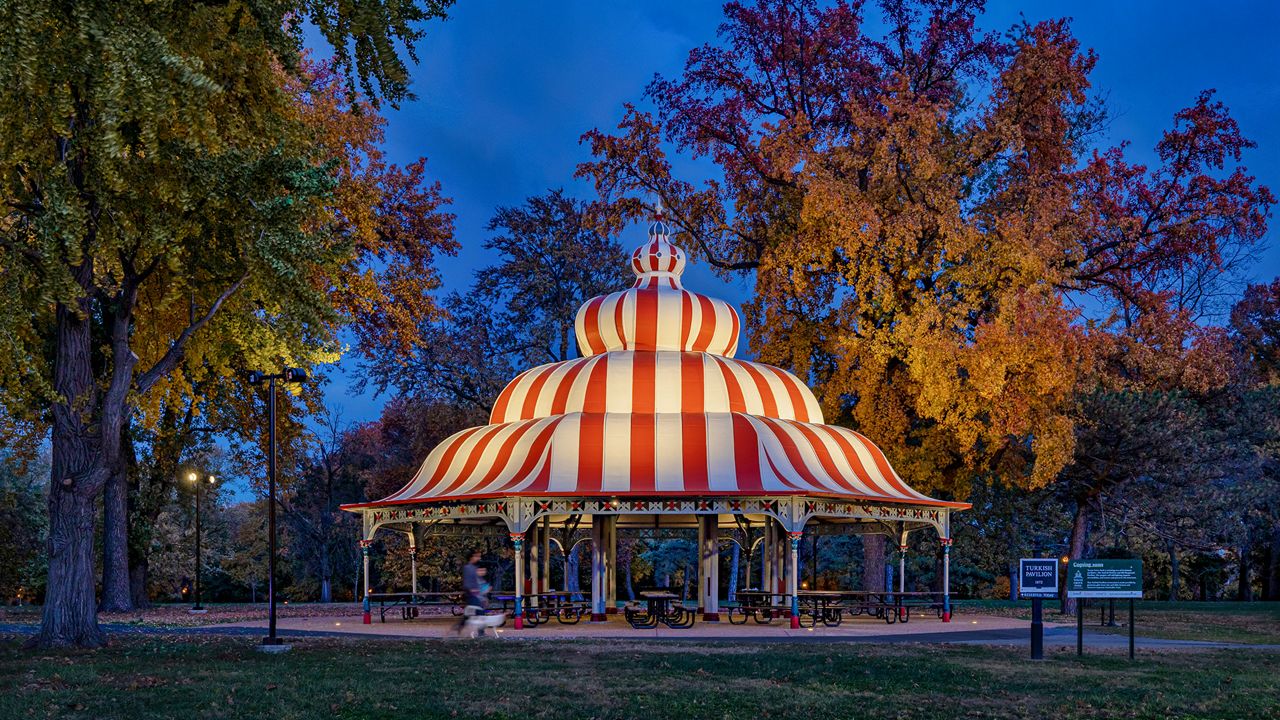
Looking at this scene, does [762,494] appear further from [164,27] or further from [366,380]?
[366,380]

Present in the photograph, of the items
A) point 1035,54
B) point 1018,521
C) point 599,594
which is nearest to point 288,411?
point 599,594

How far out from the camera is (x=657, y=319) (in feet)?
107

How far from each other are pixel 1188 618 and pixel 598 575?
15.9 meters

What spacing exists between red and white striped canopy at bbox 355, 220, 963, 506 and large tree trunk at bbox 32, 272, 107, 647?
8881 millimetres

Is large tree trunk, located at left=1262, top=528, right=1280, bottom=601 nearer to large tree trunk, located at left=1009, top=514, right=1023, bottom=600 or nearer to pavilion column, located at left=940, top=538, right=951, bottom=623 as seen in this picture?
large tree trunk, located at left=1009, top=514, right=1023, bottom=600

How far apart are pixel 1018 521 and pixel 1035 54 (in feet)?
71.4

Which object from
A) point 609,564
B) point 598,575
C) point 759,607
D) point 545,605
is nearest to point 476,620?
point 545,605

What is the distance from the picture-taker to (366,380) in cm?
4506

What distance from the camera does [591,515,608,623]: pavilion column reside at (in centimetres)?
2877

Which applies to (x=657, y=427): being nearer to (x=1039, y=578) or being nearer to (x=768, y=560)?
(x=768, y=560)

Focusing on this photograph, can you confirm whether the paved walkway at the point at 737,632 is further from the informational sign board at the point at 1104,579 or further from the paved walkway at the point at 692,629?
the informational sign board at the point at 1104,579

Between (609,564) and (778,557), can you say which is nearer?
(609,564)

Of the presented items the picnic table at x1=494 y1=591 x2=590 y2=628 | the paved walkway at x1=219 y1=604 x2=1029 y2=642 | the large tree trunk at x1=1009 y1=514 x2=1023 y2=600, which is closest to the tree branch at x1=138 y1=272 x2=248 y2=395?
the paved walkway at x1=219 y1=604 x2=1029 y2=642

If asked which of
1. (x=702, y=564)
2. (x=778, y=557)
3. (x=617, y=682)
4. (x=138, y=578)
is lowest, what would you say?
(x=138, y=578)
